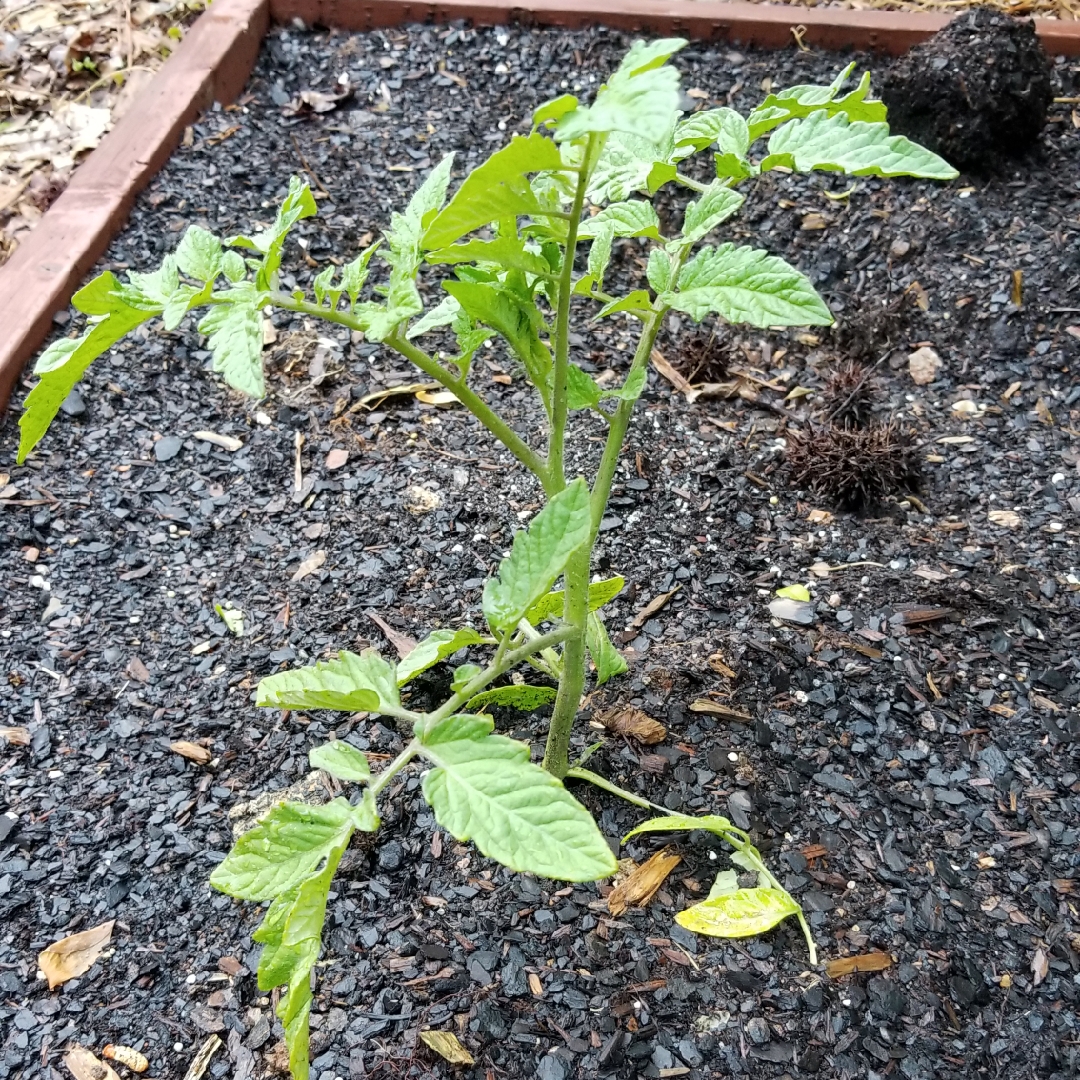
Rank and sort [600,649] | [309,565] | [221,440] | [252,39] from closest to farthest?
[600,649]
[309,565]
[221,440]
[252,39]

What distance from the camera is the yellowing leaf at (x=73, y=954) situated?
115 cm

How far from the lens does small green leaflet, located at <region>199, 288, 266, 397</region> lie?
748 mm

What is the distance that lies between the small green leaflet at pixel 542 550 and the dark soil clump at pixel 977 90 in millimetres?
1876

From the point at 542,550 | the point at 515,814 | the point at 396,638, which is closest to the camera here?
the point at 515,814

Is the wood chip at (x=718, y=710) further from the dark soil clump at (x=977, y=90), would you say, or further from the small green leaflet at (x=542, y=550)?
the dark soil clump at (x=977, y=90)

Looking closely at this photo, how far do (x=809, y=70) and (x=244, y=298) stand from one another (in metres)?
2.15

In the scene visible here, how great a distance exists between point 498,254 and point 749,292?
215mm

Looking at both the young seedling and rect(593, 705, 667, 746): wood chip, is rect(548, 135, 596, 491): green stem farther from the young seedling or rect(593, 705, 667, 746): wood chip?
rect(593, 705, 667, 746): wood chip

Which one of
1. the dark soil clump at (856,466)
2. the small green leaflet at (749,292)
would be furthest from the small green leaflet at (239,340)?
the dark soil clump at (856,466)

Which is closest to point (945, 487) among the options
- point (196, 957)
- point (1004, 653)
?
point (1004, 653)

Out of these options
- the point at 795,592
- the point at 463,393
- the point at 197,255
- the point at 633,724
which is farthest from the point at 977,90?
the point at 197,255

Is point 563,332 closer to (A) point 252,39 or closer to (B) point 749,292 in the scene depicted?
(B) point 749,292

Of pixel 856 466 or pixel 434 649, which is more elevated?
pixel 434 649

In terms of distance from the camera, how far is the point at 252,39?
249 cm
